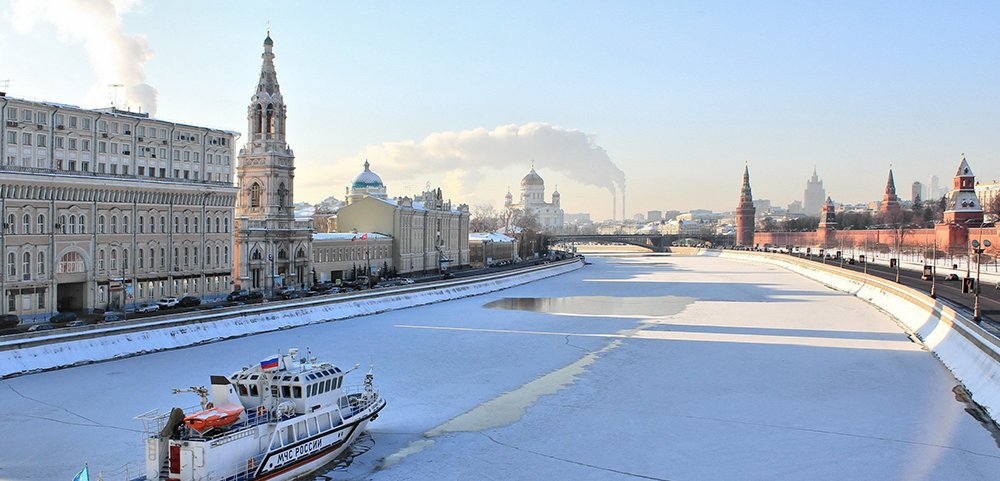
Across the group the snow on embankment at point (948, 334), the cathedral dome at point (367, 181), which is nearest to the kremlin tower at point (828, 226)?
the snow on embankment at point (948, 334)

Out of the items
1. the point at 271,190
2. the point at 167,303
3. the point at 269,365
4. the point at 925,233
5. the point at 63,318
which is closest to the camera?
the point at 269,365

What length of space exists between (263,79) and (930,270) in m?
67.6

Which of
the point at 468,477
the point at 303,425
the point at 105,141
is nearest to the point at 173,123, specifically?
the point at 105,141

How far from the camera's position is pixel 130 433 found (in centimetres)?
2408

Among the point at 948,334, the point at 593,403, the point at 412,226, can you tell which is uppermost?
the point at 412,226

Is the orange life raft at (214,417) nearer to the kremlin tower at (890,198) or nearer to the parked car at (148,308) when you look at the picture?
the parked car at (148,308)

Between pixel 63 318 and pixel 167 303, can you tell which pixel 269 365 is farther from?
pixel 167 303

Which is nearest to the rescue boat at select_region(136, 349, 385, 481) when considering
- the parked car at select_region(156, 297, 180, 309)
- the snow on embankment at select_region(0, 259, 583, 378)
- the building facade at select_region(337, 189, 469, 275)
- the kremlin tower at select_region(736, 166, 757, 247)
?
the snow on embankment at select_region(0, 259, 583, 378)

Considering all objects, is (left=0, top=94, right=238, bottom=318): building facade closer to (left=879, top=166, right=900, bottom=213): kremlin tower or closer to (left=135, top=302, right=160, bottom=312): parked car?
(left=135, top=302, right=160, bottom=312): parked car

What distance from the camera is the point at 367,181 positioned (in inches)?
3967

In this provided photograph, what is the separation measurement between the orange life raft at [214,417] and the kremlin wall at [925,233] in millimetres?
75687

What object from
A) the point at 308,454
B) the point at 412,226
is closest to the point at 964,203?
the point at 412,226

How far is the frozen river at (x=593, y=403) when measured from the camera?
21.7 m

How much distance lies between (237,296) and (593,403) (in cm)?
3576
